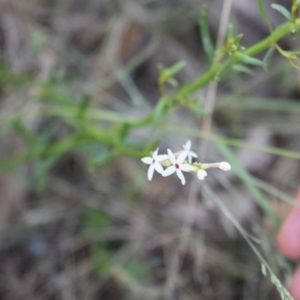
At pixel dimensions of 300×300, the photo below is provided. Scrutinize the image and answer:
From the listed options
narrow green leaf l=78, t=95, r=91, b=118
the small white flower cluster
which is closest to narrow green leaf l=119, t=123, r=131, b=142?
narrow green leaf l=78, t=95, r=91, b=118

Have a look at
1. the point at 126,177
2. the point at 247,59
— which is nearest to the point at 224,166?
the point at 247,59

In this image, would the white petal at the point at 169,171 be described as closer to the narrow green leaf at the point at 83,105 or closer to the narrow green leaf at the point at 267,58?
the narrow green leaf at the point at 267,58

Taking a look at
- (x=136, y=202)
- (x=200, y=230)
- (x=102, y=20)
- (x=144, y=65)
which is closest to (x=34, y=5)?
(x=102, y=20)

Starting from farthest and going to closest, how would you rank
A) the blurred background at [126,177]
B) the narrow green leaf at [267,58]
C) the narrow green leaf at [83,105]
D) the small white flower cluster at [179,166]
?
the blurred background at [126,177] → the narrow green leaf at [83,105] → the narrow green leaf at [267,58] → the small white flower cluster at [179,166]

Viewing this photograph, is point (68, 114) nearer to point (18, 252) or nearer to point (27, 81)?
point (27, 81)

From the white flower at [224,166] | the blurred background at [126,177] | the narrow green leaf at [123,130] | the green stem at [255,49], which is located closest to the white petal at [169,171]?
the white flower at [224,166]

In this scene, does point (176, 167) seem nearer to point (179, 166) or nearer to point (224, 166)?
point (179, 166)

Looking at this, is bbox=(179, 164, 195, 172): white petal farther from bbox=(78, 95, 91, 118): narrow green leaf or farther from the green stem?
bbox=(78, 95, 91, 118): narrow green leaf

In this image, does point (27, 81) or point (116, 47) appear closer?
point (27, 81)
